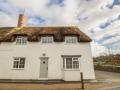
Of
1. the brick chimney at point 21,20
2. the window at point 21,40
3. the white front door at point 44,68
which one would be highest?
the brick chimney at point 21,20

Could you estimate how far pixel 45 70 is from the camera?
18969 mm

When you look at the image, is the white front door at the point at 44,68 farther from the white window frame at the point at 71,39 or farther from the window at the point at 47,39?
the white window frame at the point at 71,39

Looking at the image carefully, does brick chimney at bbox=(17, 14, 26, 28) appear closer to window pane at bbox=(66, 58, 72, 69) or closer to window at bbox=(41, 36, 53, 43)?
window at bbox=(41, 36, 53, 43)

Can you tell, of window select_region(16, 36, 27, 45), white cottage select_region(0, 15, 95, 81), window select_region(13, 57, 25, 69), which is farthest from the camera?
window select_region(16, 36, 27, 45)

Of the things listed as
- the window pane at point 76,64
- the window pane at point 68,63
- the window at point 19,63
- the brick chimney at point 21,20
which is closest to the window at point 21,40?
the window at point 19,63

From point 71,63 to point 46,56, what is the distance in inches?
143

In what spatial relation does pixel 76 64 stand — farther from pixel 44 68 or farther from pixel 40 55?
pixel 40 55

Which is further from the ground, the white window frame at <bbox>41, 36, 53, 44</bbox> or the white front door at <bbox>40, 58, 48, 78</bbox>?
the white window frame at <bbox>41, 36, 53, 44</bbox>

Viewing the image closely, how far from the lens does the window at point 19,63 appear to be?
19.1 m

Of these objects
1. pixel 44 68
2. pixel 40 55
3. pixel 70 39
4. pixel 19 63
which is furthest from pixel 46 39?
pixel 19 63

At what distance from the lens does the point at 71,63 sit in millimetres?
18641

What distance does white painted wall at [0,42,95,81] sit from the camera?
18562 mm

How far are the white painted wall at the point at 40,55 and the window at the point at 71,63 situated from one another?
1.83 ft

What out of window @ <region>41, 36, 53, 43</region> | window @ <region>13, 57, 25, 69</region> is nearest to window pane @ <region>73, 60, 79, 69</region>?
window @ <region>41, 36, 53, 43</region>
